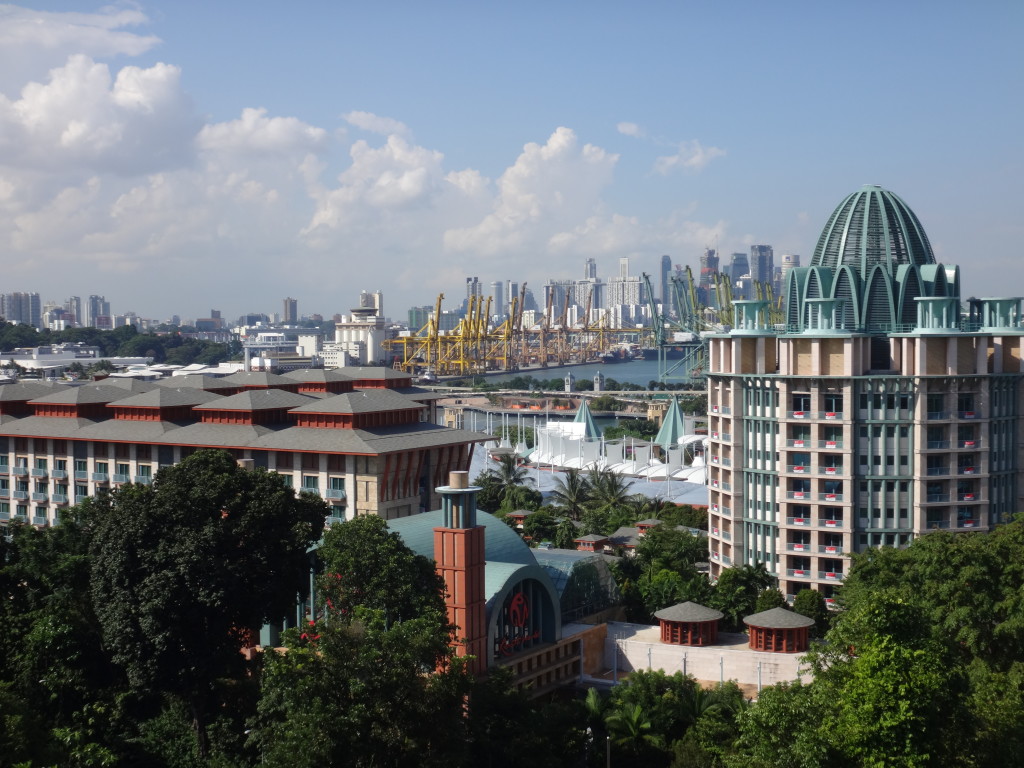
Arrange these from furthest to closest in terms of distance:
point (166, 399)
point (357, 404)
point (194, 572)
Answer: point (166, 399)
point (357, 404)
point (194, 572)

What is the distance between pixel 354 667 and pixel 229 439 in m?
27.6

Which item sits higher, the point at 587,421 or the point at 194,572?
the point at 194,572

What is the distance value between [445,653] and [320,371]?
134 ft

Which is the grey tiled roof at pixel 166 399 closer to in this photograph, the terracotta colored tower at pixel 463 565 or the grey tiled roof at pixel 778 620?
the terracotta colored tower at pixel 463 565

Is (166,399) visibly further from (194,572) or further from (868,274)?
(868,274)

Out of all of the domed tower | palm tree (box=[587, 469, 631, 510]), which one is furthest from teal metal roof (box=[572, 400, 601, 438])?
the domed tower

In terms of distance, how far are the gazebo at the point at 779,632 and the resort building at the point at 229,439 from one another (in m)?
16.0

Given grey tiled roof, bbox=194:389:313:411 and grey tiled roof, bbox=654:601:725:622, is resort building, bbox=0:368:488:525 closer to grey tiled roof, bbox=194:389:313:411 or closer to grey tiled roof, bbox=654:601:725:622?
grey tiled roof, bbox=194:389:313:411

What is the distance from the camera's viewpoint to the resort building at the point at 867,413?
142ft

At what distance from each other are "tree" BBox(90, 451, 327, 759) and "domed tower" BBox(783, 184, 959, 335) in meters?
23.0

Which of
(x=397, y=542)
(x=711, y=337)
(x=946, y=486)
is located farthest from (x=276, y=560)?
(x=946, y=486)

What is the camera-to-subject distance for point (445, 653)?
25656 mm

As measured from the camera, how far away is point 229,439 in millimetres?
50094

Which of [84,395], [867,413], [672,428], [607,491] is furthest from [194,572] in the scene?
[672,428]
